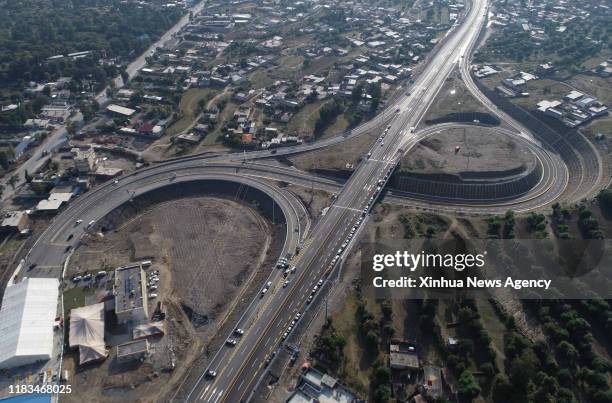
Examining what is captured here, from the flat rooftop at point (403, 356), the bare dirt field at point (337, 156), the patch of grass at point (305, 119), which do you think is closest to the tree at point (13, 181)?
the bare dirt field at point (337, 156)

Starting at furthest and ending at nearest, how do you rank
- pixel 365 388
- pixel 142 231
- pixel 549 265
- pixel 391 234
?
1. pixel 142 231
2. pixel 391 234
3. pixel 549 265
4. pixel 365 388

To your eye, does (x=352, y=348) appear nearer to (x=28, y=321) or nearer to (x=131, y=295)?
(x=131, y=295)

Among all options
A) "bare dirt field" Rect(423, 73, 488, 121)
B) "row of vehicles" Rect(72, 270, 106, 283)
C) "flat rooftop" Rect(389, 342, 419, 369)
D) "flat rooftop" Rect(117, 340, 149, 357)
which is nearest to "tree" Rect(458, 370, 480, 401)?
"flat rooftop" Rect(389, 342, 419, 369)

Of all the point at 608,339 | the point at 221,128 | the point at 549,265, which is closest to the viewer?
the point at 608,339

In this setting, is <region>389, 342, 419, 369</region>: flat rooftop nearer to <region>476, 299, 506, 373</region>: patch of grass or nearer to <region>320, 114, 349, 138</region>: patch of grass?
<region>476, 299, 506, 373</region>: patch of grass

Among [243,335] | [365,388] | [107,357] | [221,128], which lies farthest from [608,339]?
[221,128]

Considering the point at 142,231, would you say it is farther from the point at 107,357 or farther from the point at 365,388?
the point at 365,388

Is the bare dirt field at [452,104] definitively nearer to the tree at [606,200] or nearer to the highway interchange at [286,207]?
the highway interchange at [286,207]
